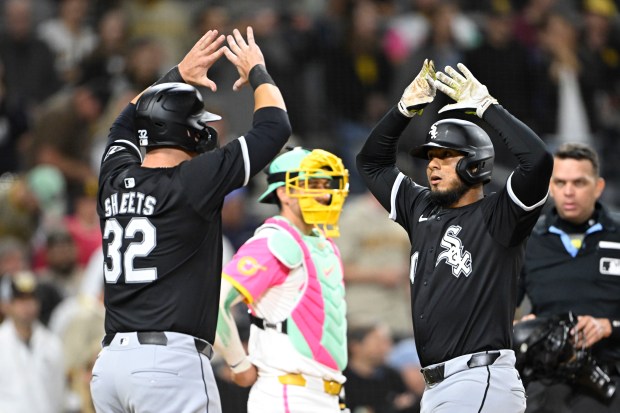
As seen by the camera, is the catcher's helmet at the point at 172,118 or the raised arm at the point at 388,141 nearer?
the catcher's helmet at the point at 172,118

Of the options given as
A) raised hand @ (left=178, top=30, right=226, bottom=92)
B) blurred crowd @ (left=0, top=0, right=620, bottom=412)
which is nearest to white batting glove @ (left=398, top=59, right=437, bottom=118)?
raised hand @ (left=178, top=30, right=226, bottom=92)

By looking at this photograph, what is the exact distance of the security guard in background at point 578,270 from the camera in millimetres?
6602

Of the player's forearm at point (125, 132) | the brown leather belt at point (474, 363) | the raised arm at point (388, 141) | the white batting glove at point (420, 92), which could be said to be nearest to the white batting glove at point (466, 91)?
the white batting glove at point (420, 92)

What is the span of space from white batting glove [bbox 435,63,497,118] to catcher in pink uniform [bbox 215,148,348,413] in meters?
1.22

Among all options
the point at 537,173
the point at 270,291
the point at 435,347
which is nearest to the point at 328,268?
the point at 270,291

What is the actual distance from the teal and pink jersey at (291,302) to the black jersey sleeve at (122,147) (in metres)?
0.90

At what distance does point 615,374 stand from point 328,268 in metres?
1.71

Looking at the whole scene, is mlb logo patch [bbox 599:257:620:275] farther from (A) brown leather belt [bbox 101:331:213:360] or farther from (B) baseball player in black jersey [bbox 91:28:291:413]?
(A) brown leather belt [bbox 101:331:213:360]

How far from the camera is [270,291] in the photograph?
21.1 feet

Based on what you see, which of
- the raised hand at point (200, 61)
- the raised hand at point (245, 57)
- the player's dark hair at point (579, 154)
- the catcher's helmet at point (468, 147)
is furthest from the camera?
the player's dark hair at point (579, 154)

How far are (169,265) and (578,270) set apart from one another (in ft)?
8.25

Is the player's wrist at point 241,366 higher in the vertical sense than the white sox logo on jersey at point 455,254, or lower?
lower

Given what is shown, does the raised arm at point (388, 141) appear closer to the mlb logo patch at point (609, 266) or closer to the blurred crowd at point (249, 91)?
the mlb logo patch at point (609, 266)

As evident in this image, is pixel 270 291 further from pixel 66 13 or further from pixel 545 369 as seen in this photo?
pixel 66 13
